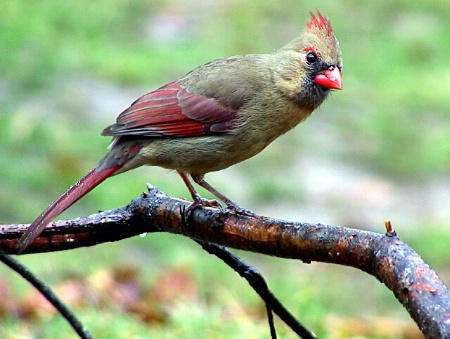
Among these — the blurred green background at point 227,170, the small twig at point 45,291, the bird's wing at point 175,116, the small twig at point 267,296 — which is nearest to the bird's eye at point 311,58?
the bird's wing at point 175,116

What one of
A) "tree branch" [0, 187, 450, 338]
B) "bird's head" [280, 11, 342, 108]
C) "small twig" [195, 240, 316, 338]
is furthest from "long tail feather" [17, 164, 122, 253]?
"bird's head" [280, 11, 342, 108]

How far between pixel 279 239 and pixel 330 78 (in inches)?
57.0

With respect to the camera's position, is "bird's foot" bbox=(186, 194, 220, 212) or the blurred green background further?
the blurred green background

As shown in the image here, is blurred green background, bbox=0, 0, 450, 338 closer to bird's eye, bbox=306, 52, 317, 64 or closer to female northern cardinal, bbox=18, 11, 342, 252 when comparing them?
female northern cardinal, bbox=18, 11, 342, 252

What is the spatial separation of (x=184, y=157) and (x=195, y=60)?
5.44 m

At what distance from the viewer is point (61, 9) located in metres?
9.73

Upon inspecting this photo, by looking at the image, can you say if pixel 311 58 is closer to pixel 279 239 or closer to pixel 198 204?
pixel 198 204

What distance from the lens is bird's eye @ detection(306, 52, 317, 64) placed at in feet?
12.6

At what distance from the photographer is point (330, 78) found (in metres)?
3.78

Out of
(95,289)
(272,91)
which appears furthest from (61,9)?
(272,91)

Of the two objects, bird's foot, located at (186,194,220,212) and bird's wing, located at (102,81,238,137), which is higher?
bird's wing, located at (102,81,238,137)

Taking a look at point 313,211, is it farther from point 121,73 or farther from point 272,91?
point 272,91

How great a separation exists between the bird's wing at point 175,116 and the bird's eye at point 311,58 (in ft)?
1.21

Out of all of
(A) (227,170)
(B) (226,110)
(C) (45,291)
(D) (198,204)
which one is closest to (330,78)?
(B) (226,110)
